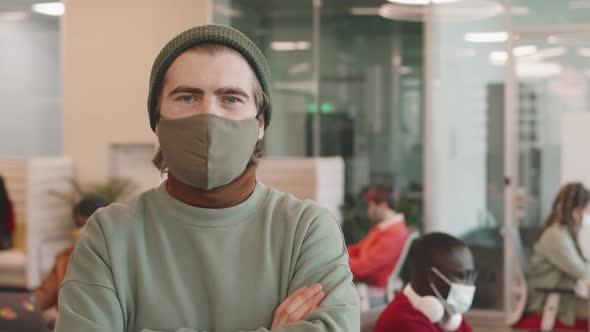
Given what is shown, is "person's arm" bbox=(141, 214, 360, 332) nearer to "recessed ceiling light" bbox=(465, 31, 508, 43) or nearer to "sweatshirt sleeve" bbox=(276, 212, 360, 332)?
"sweatshirt sleeve" bbox=(276, 212, 360, 332)

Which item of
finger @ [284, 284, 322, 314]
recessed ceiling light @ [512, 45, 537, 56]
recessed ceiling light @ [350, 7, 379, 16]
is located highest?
recessed ceiling light @ [350, 7, 379, 16]

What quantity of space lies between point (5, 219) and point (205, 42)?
743 centimetres

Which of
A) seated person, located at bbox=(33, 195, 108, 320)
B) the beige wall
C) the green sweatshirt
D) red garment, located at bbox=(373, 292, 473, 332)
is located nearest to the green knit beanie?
the green sweatshirt

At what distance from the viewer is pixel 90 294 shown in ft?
4.78

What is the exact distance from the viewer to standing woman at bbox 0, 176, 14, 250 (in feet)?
27.0

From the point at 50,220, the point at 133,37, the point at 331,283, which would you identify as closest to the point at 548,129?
the point at 133,37

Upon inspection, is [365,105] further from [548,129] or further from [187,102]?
[187,102]

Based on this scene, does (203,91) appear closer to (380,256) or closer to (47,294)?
(47,294)

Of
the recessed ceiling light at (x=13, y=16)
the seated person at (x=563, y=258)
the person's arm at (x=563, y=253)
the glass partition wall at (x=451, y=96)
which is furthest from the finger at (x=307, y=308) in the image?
the recessed ceiling light at (x=13, y=16)

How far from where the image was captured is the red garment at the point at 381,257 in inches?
240

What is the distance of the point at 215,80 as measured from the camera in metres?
1.43

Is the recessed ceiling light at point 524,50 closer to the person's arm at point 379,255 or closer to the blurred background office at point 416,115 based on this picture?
the blurred background office at point 416,115

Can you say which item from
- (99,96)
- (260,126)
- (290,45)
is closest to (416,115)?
(290,45)

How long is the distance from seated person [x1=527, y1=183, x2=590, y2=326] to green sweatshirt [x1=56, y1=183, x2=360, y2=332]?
194 inches
